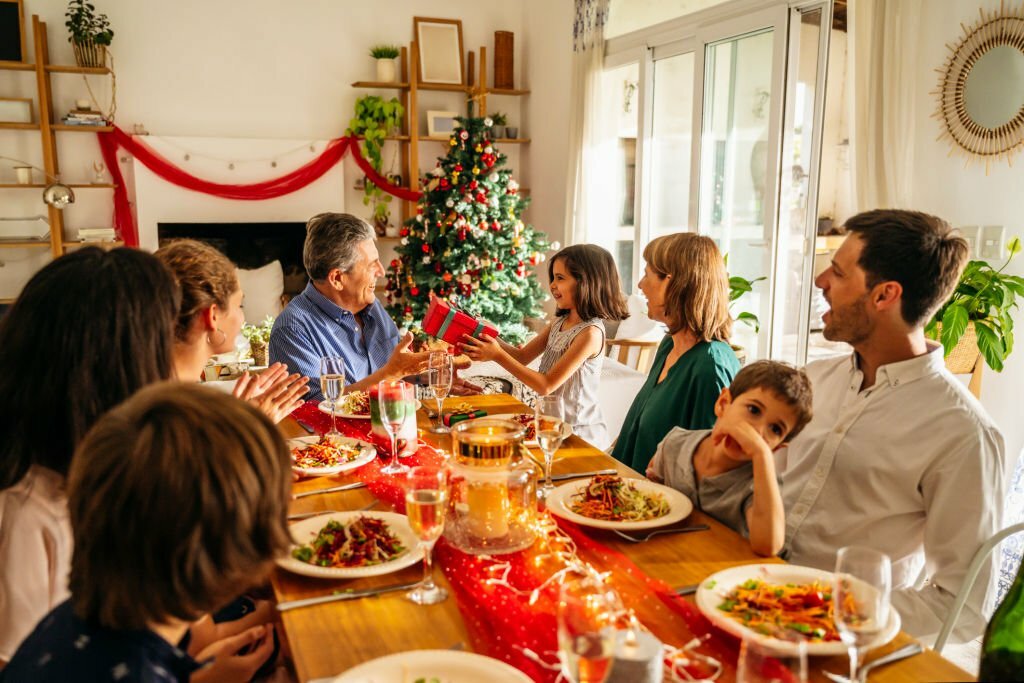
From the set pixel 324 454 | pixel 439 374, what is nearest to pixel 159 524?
pixel 324 454

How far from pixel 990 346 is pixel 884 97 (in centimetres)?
120

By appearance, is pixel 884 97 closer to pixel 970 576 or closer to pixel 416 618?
pixel 970 576

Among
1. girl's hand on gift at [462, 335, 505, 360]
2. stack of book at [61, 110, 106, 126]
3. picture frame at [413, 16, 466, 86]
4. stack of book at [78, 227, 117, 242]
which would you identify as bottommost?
girl's hand on gift at [462, 335, 505, 360]

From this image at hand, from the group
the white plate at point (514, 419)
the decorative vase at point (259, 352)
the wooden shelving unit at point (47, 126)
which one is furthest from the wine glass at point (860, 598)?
the wooden shelving unit at point (47, 126)

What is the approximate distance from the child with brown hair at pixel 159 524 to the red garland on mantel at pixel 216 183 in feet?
18.5

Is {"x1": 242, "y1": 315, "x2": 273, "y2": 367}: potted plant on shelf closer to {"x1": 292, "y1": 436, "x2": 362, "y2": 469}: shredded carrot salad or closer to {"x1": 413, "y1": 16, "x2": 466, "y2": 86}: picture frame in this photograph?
{"x1": 413, "y1": 16, "x2": 466, "y2": 86}: picture frame

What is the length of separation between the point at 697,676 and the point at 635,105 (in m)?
5.31

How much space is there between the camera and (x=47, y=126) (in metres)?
5.63

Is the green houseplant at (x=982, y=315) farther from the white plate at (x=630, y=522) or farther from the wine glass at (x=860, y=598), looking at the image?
the wine glass at (x=860, y=598)

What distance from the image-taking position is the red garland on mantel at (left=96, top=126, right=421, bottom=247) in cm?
596

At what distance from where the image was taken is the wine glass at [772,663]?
808mm

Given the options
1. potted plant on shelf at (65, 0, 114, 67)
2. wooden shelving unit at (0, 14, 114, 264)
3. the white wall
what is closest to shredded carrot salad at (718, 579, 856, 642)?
the white wall

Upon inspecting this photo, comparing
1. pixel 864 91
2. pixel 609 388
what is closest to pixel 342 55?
pixel 609 388

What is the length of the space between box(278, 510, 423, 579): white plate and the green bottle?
905mm
